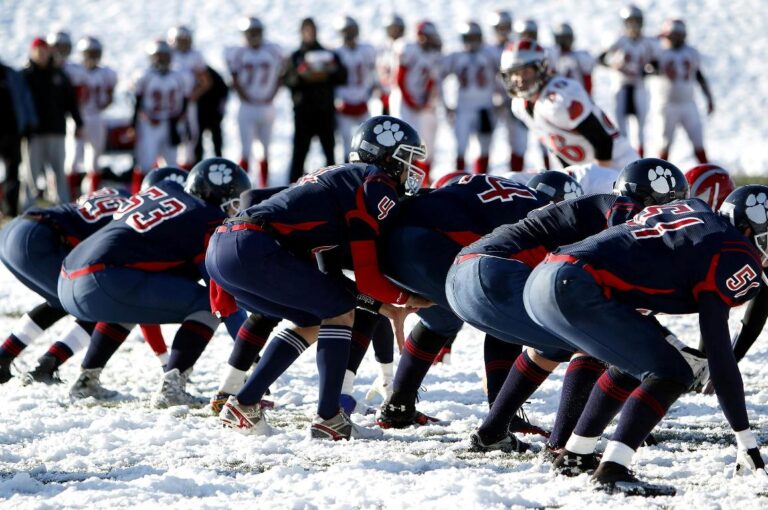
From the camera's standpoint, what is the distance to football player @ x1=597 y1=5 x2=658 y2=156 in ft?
45.7

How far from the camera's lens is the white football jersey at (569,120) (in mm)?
8109

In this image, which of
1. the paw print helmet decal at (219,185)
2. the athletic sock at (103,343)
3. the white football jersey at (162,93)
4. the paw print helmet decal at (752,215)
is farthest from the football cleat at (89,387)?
the white football jersey at (162,93)

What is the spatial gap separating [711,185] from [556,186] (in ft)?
3.37

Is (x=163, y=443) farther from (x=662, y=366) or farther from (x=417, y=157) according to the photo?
(x=662, y=366)

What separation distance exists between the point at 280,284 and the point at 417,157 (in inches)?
35.6

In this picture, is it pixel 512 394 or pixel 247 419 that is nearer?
pixel 512 394

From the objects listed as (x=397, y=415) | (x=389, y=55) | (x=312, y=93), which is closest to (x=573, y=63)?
(x=389, y=55)

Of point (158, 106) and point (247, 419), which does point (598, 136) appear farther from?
point (158, 106)

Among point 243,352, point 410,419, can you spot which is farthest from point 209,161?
point 410,419

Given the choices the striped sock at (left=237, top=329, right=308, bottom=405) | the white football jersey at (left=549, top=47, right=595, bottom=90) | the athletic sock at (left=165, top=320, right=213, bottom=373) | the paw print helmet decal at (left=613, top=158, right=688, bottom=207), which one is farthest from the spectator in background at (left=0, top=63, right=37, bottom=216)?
the paw print helmet decal at (left=613, top=158, right=688, bottom=207)

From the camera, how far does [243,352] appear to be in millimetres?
5785

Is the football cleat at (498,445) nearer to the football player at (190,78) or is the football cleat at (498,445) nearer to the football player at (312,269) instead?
the football player at (312,269)

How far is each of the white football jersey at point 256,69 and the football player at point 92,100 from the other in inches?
61.4

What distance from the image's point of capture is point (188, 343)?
6055 millimetres
